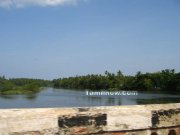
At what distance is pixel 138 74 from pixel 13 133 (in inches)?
4791

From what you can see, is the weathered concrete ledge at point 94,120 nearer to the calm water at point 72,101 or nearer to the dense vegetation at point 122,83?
the calm water at point 72,101

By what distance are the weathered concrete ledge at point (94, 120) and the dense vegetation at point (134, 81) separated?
331 ft

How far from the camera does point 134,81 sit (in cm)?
12744

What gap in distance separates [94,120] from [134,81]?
125983 mm

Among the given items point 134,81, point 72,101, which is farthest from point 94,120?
point 134,81

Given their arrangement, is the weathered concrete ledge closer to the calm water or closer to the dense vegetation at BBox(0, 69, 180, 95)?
the calm water

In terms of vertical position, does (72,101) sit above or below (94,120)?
below

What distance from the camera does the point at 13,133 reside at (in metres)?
2.42

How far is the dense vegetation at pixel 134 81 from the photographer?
353 ft

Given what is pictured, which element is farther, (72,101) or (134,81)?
(134,81)

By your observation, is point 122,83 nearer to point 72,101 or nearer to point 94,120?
point 72,101

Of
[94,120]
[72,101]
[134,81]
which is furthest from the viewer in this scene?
[134,81]

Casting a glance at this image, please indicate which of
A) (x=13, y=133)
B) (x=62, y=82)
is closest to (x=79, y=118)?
(x=13, y=133)

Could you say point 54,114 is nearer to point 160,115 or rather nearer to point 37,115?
point 37,115
